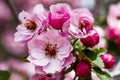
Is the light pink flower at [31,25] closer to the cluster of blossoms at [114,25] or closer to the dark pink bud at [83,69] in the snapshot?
the dark pink bud at [83,69]

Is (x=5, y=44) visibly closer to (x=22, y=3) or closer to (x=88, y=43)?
(x=22, y=3)

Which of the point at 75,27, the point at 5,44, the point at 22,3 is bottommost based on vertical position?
the point at 5,44

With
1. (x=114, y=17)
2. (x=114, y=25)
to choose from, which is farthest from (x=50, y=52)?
(x=114, y=17)

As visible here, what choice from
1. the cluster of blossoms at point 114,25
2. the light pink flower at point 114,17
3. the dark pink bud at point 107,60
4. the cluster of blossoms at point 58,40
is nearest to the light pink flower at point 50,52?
the cluster of blossoms at point 58,40

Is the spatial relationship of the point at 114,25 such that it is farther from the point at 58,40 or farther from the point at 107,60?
the point at 58,40

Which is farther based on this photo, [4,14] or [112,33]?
[4,14]

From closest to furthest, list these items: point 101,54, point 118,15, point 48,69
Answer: point 48,69, point 101,54, point 118,15

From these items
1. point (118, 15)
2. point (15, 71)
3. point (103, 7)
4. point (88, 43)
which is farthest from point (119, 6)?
point (88, 43)
